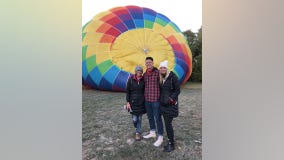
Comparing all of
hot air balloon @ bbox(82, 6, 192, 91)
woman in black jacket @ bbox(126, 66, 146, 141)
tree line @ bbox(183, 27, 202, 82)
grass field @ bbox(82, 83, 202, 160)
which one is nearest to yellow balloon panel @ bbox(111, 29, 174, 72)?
hot air balloon @ bbox(82, 6, 192, 91)

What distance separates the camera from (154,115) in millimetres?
2160

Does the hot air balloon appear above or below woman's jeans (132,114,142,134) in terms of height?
above

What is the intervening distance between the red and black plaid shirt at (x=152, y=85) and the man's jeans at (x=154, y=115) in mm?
41

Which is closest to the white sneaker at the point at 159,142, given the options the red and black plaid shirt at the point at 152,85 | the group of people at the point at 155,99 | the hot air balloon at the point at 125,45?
the group of people at the point at 155,99

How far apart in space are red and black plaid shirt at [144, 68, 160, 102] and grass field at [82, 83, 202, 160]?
0.75ft

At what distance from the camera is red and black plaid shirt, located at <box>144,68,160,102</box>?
2091 millimetres

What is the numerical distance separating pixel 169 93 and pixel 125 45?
4.29ft

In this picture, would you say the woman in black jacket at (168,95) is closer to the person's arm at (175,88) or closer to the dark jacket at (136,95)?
the person's arm at (175,88)

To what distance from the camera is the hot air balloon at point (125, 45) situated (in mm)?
3131

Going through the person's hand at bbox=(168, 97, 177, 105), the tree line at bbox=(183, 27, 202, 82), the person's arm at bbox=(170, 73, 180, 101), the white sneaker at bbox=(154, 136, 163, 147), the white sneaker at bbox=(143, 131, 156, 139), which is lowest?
the white sneaker at bbox=(154, 136, 163, 147)

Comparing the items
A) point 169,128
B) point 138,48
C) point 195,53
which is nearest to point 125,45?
point 138,48

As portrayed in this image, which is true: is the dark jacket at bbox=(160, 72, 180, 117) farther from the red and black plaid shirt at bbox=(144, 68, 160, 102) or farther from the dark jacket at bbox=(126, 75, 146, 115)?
the dark jacket at bbox=(126, 75, 146, 115)
